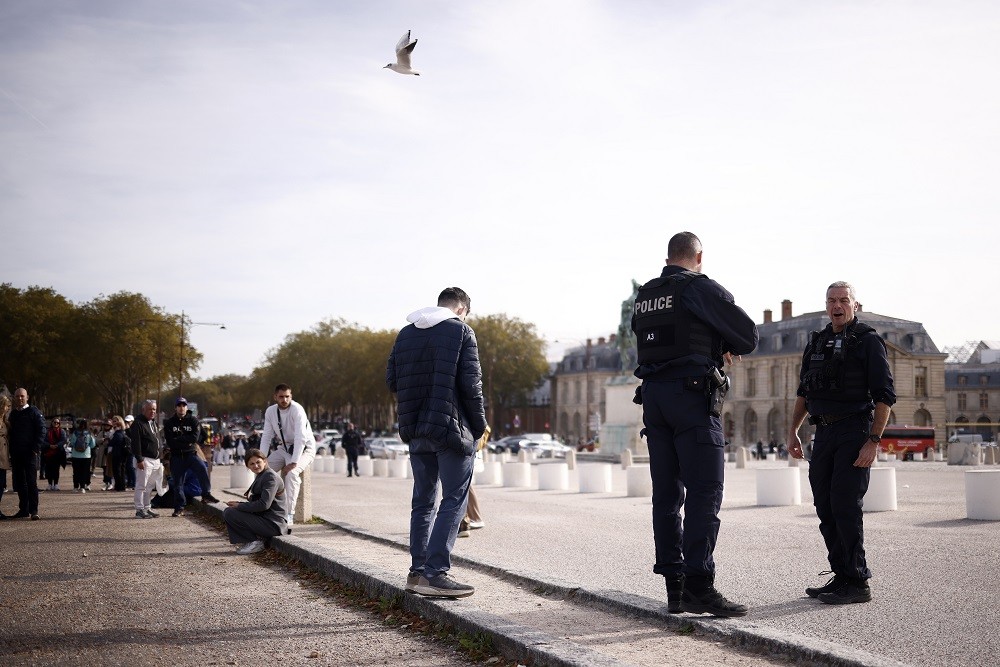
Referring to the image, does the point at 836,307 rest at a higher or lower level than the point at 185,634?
higher

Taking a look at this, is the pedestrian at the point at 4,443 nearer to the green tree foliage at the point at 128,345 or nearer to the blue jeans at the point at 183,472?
the blue jeans at the point at 183,472

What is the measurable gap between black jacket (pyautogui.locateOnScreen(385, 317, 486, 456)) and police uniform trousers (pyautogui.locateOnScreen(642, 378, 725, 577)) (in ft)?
4.49

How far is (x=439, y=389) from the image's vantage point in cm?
749

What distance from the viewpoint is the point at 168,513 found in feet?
60.9

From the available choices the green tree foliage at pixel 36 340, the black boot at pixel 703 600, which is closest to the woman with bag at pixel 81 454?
the black boot at pixel 703 600

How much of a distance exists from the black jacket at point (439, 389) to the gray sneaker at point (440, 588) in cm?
85

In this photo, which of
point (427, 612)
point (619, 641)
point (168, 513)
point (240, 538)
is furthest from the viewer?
point (168, 513)

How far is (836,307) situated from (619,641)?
300 cm

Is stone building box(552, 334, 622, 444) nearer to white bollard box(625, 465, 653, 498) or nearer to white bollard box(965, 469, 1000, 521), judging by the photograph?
white bollard box(625, 465, 653, 498)

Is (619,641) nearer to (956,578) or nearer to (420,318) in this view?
(420,318)

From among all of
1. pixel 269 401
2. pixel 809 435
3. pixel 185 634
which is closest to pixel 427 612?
pixel 185 634

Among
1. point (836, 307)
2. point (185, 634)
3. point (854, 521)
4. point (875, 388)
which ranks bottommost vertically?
point (185, 634)

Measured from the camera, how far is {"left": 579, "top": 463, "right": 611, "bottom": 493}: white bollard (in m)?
24.1

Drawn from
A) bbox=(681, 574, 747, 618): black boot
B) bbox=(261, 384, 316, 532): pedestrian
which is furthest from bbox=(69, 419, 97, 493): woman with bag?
bbox=(681, 574, 747, 618): black boot
